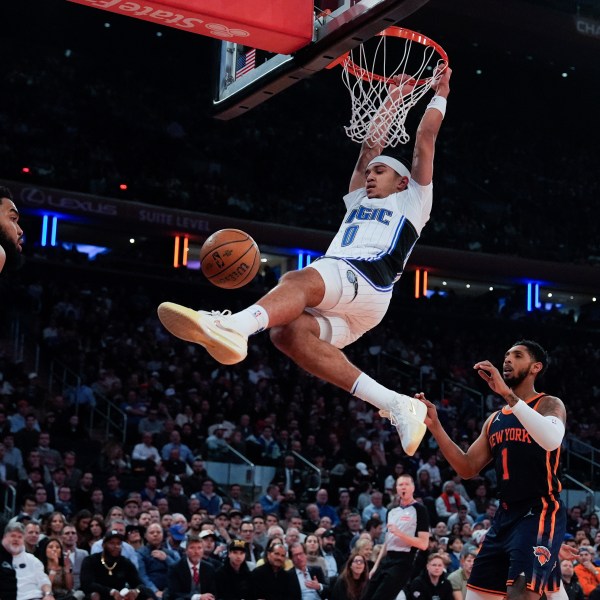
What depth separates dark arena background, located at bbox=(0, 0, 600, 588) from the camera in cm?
1762

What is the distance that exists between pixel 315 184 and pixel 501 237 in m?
5.07

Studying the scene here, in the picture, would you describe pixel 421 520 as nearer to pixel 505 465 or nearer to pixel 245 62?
pixel 505 465

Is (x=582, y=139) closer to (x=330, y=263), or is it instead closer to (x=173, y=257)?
(x=173, y=257)

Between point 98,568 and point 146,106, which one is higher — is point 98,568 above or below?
below

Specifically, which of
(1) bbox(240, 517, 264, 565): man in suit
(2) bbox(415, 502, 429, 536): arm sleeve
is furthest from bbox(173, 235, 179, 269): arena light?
(2) bbox(415, 502, 429, 536): arm sleeve

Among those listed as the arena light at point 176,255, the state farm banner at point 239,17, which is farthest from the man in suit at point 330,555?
the arena light at point 176,255

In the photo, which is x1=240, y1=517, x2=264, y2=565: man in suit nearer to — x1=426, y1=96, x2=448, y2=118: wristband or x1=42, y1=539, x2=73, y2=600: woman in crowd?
x1=42, y1=539, x2=73, y2=600: woman in crowd

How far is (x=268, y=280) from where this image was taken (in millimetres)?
24203

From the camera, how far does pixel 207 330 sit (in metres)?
5.22

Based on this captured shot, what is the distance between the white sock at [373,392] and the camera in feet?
19.2

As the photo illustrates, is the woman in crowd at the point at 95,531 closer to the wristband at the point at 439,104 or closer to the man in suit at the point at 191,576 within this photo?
the man in suit at the point at 191,576

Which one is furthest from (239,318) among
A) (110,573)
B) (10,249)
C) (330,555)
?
(330,555)

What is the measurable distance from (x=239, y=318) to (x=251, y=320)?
0.08 metres

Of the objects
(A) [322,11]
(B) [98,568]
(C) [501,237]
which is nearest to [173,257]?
(C) [501,237]
